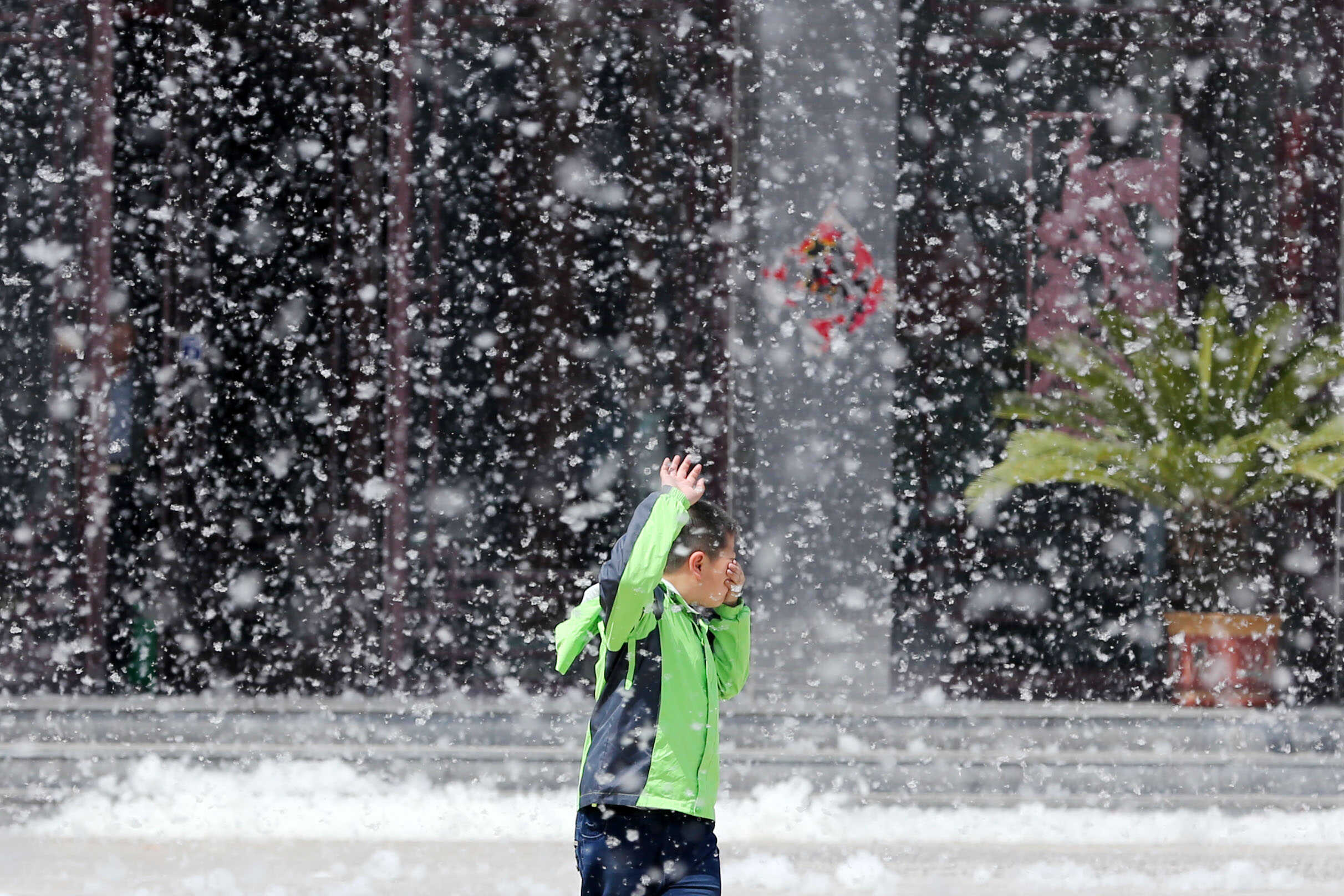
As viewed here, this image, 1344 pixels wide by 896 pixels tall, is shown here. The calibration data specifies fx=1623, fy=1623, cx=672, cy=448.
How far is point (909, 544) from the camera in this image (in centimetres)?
976

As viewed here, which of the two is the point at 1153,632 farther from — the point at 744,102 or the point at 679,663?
the point at 679,663

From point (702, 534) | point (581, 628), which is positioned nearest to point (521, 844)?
point (581, 628)

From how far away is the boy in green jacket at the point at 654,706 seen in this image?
309cm

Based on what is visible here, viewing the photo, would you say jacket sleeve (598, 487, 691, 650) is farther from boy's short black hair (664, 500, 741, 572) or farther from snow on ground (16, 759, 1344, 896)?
snow on ground (16, 759, 1344, 896)

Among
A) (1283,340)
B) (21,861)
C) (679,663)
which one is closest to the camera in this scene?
(679,663)

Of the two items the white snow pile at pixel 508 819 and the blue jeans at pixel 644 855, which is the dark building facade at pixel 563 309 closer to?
the white snow pile at pixel 508 819

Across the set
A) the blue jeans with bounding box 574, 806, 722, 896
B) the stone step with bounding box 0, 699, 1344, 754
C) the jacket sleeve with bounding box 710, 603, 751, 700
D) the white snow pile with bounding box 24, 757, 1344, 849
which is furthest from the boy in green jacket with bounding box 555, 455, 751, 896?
the stone step with bounding box 0, 699, 1344, 754

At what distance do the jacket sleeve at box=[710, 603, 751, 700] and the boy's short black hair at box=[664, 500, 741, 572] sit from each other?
0.69 ft

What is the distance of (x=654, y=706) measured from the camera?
3.17 metres

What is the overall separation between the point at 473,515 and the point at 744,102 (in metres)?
2.93

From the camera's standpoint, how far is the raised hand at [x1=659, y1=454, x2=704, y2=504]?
306 cm

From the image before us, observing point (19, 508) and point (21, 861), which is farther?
point (19, 508)

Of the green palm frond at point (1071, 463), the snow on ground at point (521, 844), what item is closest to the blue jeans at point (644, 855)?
the snow on ground at point (521, 844)

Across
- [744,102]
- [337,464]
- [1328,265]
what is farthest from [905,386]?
[337,464]
